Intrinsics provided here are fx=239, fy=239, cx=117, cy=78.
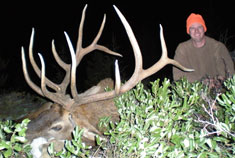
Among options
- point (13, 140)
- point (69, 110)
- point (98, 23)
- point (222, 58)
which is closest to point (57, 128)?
point (69, 110)

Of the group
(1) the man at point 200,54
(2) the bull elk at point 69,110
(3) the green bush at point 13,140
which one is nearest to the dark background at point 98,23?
(1) the man at point 200,54

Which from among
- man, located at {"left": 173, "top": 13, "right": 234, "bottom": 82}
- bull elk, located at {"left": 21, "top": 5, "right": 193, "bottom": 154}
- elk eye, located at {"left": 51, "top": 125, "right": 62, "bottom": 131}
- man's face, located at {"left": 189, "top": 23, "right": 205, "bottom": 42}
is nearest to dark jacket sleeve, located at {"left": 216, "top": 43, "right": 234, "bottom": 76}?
man, located at {"left": 173, "top": 13, "right": 234, "bottom": 82}

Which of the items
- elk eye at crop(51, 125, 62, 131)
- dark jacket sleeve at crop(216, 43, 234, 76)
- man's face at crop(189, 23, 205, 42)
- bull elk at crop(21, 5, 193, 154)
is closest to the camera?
bull elk at crop(21, 5, 193, 154)

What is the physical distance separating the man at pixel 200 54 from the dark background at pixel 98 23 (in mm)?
13371

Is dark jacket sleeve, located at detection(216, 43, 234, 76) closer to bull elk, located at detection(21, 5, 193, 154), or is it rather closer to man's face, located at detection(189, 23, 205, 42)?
man's face, located at detection(189, 23, 205, 42)

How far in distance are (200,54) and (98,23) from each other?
21.6m

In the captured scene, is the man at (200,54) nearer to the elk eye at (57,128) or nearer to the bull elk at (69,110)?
the bull elk at (69,110)

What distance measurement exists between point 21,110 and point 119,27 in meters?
16.1

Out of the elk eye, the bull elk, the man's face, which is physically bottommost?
the elk eye

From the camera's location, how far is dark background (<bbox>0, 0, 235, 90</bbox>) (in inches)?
784

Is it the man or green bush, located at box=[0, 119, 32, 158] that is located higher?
the man

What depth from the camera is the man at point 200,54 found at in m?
4.22

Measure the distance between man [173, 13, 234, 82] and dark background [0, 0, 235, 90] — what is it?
526 inches

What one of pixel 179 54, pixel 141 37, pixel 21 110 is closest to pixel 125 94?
pixel 179 54
